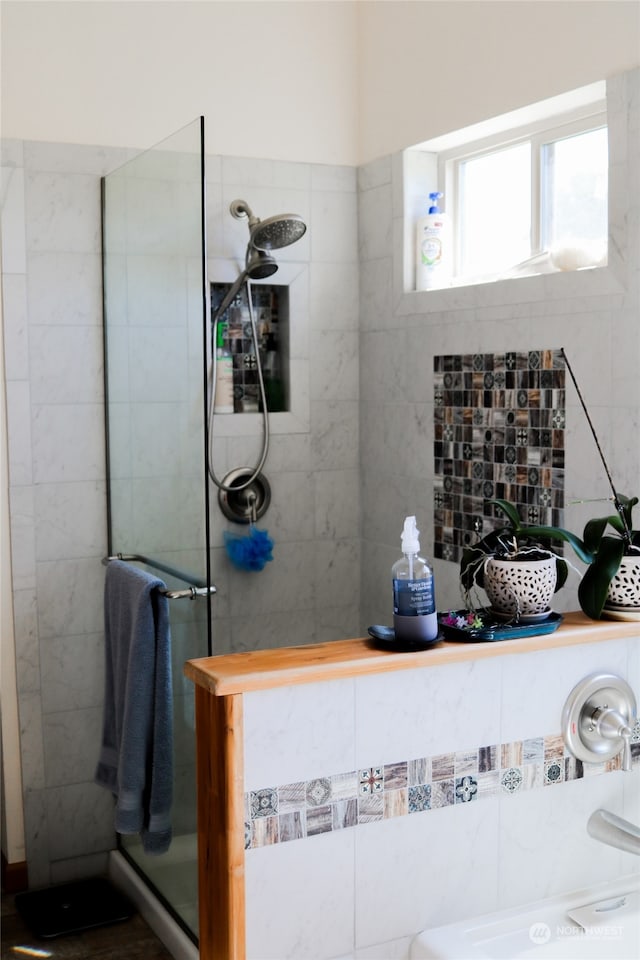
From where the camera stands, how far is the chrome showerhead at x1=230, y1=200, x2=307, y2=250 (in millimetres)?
2850

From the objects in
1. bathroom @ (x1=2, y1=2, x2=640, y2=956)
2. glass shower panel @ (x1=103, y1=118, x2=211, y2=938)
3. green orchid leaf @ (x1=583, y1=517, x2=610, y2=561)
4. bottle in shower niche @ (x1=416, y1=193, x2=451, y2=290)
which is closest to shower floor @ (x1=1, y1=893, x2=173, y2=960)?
glass shower panel @ (x1=103, y1=118, x2=211, y2=938)

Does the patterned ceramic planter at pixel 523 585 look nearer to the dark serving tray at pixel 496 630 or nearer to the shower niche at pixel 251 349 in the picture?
the dark serving tray at pixel 496 630

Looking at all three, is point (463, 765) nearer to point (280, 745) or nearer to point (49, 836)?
point (280, 745)

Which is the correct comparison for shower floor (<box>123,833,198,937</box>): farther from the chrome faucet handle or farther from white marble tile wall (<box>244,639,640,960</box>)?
the chrome faucet handle

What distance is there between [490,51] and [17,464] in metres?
1.72

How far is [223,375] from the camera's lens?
3.19 meters

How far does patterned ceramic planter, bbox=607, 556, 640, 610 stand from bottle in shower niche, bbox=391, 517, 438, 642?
16.9 inches

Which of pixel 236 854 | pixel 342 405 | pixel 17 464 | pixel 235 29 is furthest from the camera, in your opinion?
pixel 342 405

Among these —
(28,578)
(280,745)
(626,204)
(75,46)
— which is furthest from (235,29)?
(280,745)

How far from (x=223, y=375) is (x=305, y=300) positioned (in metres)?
0.38

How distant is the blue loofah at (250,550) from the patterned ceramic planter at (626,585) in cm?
141

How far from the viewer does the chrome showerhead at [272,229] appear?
9.35ft

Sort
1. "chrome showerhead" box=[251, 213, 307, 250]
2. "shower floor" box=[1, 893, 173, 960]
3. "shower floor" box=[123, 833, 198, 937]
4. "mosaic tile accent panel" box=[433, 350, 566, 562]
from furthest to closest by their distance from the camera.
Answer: "chrome showerhead" box=[251, 213, 307, 250] → "shower floor" box=[1, 893, 173, 960] → "mosaic tile accent panel" box=[433, 350, 566, 562] → "shower floor" box=[123, 833, 198, 937]

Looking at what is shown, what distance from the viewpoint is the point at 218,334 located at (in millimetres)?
3184
